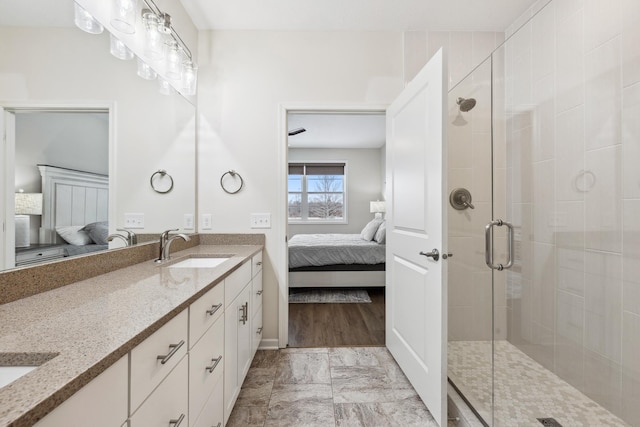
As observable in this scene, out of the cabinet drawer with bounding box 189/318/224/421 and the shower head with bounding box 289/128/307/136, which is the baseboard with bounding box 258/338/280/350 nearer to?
the cabinet drawer with bounding box 189/318/224/421

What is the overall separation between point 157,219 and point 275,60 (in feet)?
5.05

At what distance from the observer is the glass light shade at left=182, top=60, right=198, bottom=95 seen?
2.07m

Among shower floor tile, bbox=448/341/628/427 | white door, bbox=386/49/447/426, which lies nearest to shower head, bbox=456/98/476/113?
white door, bbox=386/49/447/426

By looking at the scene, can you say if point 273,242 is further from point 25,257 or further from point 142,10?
point 142,10

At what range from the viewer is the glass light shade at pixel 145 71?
1677 mm

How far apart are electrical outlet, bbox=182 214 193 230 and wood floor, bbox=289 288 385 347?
1265 mm

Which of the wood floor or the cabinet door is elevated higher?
the cabinet door

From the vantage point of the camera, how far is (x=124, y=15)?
4.91ft

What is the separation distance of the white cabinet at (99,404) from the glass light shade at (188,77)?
1.99 m

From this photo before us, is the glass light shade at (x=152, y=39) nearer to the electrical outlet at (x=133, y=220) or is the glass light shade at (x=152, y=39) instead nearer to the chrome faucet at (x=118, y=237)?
the electrical outlet at (x=133, y=220)

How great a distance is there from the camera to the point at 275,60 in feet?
7.68

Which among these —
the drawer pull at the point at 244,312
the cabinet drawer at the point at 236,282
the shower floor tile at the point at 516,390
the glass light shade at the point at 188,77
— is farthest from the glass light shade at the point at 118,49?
the shower floor tile at the point at 516,390

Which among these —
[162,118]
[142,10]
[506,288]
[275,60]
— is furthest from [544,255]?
[142,10]

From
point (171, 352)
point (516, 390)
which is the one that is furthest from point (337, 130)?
point (171, 352)
